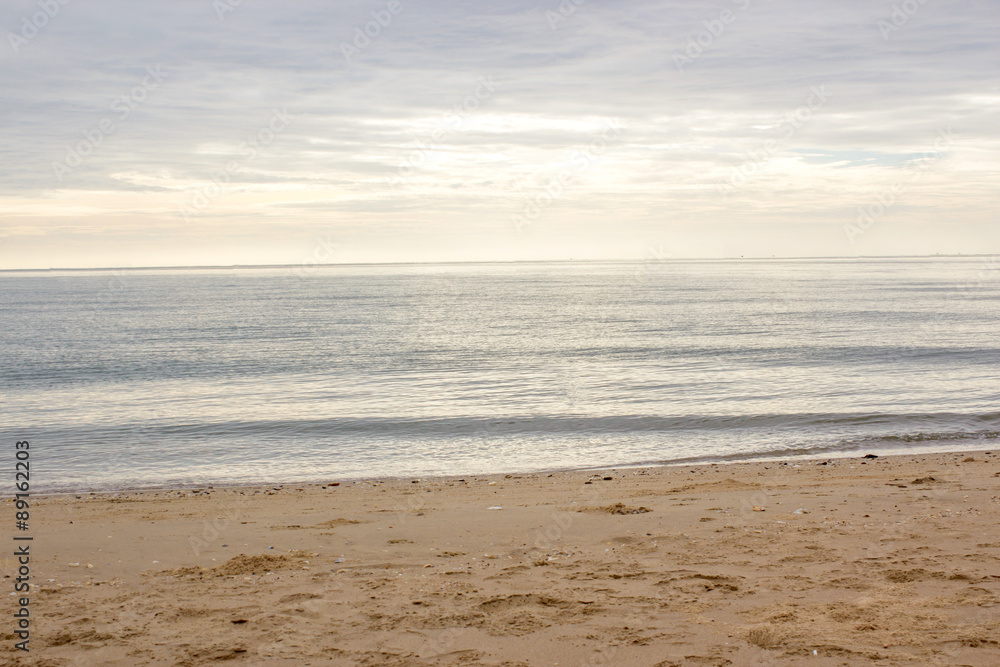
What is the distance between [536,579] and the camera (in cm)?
779

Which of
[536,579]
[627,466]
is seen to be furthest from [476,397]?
[536,579]

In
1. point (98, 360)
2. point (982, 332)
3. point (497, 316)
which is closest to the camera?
point (98, 360)

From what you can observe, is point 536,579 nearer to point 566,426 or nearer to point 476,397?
point 566,426

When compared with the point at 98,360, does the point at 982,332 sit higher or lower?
lower

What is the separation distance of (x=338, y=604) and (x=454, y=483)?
24.6ft

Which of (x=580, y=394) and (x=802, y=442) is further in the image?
(x=580, y=394)

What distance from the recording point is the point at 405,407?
24234mm

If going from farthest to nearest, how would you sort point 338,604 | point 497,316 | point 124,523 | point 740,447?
point 497,316 < point 740,447 < point 124,523 < point 338,604

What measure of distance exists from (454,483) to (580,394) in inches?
484

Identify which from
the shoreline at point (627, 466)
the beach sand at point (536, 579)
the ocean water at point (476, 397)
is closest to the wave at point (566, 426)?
the ocean water at point (476, 397)

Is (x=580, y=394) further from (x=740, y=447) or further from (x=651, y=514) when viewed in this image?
(x=651, y=514)

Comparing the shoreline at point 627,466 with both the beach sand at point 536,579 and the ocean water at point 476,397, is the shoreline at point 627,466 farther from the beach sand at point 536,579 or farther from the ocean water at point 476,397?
the beach sand at point 536,579

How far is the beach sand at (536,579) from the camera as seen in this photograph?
20.1 feet

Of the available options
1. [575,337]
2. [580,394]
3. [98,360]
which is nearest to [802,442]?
[580,394]
